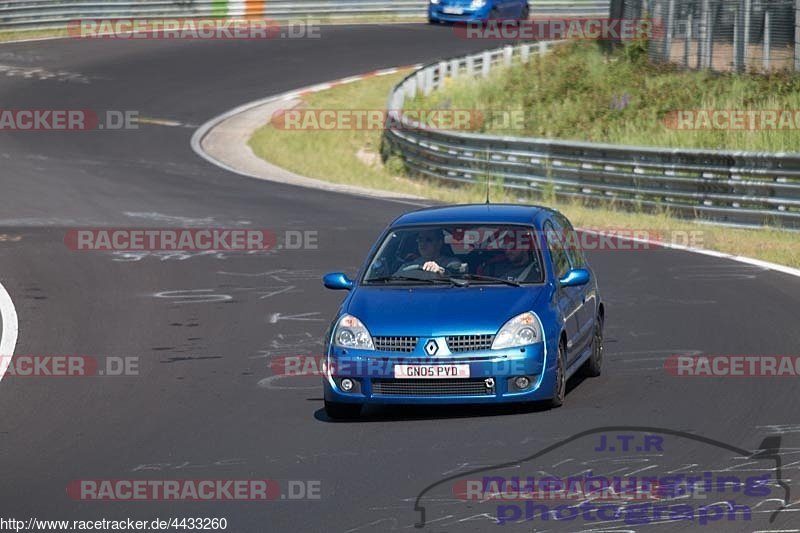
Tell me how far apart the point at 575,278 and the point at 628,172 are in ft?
42.6

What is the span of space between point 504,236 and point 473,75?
2944cm

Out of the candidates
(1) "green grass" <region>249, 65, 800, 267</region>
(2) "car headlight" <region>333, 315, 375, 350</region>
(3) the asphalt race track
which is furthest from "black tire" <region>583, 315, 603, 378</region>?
(1) "green grass" <region>249, 65, 800, 267</region>

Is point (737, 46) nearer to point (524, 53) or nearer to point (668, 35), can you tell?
point (668, 35)

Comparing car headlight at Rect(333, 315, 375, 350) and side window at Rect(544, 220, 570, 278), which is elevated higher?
side window at Rect(544, 220, 570, 278)

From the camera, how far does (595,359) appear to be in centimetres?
1171

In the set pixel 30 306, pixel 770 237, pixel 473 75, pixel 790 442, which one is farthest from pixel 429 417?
pixel 473 75

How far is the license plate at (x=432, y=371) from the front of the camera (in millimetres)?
9906

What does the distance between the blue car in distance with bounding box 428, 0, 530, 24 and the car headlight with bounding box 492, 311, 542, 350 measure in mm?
41423

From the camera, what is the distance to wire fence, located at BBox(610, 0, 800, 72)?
29906 mm
